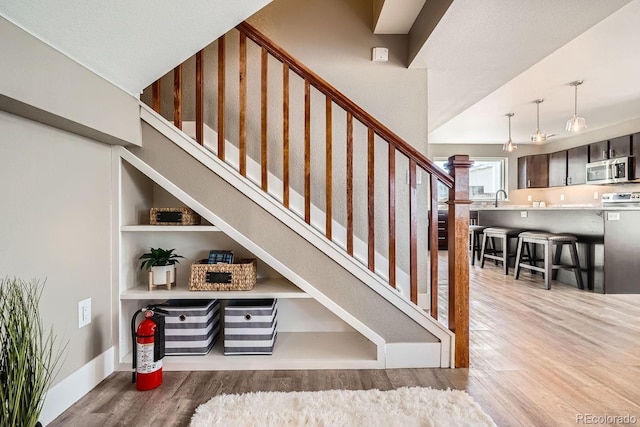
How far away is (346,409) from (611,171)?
713 centimetres

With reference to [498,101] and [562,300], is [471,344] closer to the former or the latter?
[562,300]

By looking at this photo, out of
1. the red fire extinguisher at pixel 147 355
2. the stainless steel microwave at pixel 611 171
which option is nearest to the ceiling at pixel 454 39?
the red fire extinguisher at pixel 147 355

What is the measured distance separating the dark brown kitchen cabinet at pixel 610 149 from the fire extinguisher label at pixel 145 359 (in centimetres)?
770

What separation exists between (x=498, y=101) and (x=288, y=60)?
4283mm

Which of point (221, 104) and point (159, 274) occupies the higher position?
point (221, 104)

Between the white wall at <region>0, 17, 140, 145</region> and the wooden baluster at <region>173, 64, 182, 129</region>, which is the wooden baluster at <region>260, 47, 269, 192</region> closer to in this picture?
the wooden baluster at <region>173, 64, 182, 129</region>

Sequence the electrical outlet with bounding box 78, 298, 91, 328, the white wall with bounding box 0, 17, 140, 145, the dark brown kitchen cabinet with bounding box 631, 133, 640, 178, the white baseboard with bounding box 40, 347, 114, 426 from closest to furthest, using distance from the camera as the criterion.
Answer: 1. the white wall with bounding box 0, 17, 140, 145
2. the white baseboard with bounding box 40, 347, 114, 426
3. the electrical outlet with bounding box 78, 298, 91, 328
4. the dark brown kitchen cabinet with bounding box 631, 133, 640, 178

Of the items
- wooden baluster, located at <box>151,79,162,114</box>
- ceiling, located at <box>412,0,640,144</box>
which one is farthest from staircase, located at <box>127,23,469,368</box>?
A: ceiling, located at <box>412,0,640,144</box>

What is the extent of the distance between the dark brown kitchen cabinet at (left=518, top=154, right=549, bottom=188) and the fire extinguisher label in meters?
8.56

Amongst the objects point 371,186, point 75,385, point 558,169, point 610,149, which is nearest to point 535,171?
point 558,169

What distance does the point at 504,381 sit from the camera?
179cm

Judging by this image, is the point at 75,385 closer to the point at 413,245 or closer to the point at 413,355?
the point at 413,355

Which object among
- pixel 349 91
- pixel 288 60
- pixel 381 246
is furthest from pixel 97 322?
pixel 349 91

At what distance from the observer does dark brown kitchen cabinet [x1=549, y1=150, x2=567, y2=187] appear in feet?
23.8
